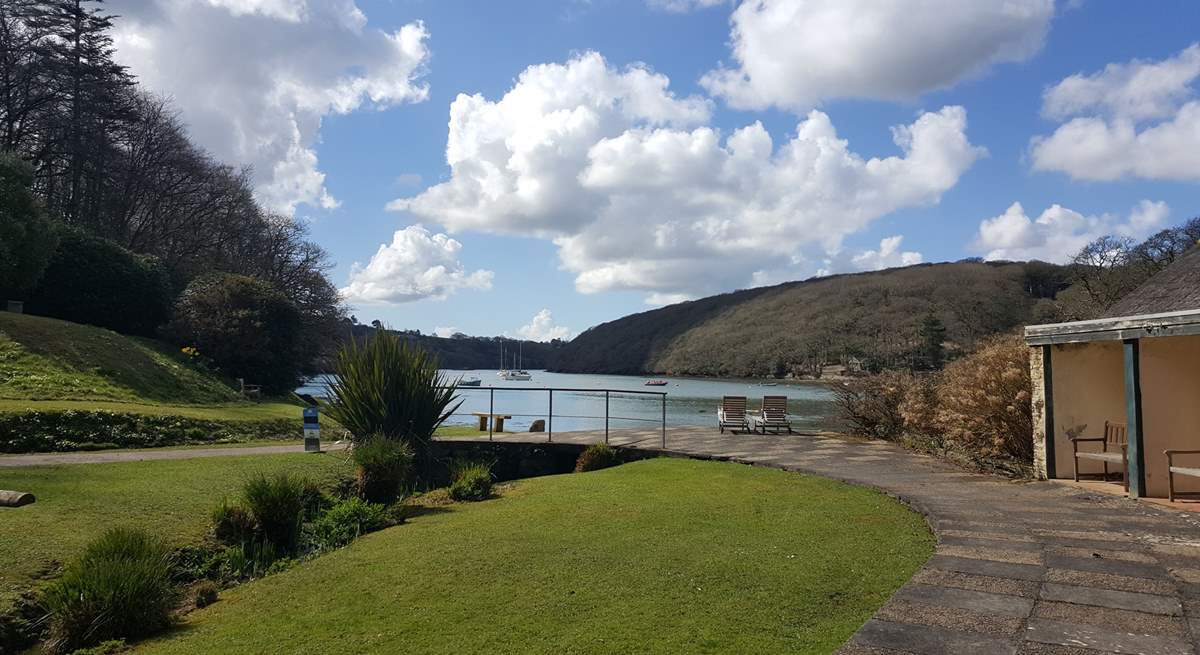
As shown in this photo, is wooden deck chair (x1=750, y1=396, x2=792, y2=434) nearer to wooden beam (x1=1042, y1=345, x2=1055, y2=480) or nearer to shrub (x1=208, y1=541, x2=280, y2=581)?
wooden beam (x1=1042, y1=345, x2=1055, y2=480)

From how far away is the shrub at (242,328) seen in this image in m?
27.2

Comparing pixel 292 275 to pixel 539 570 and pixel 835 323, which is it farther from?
pixel 835 323

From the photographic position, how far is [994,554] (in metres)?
5.21

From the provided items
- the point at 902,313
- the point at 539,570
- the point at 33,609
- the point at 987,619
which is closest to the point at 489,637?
the point at 539,570

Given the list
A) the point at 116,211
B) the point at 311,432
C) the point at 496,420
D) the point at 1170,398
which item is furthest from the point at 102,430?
the point at 116,211

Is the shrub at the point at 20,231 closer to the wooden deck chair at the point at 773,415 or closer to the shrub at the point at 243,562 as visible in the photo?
the shrub at the point at 243,562

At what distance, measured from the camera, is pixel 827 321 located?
9200 cm

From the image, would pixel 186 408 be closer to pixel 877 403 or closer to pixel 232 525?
pixel 232 525

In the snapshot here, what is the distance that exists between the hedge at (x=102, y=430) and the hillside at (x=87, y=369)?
2402 millimetres

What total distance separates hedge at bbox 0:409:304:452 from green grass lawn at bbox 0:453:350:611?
3.41 metres

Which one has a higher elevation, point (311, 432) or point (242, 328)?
point (242, 328)

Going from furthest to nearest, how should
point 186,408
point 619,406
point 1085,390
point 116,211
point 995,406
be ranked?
point 619,406, point 116,211, point 186,408, point 995,406, point 1085,390

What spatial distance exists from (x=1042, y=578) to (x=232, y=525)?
719 cm

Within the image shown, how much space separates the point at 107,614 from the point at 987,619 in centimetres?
543
